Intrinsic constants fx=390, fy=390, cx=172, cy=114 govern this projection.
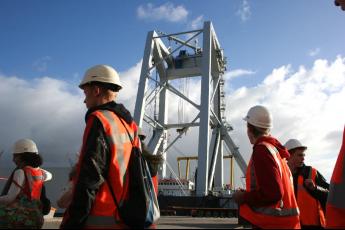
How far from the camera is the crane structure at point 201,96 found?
24.3 m

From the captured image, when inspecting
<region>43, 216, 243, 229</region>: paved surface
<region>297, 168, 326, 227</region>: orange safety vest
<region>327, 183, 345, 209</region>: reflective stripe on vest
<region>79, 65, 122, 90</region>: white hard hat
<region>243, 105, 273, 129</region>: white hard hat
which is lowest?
<region>43, 216, 243, 229</region>: paved surface

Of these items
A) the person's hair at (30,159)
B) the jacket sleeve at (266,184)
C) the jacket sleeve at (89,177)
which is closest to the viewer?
the jacket sleeve at (89,177)

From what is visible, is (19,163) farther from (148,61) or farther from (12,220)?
(148,61)

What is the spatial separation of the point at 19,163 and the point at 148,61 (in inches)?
898

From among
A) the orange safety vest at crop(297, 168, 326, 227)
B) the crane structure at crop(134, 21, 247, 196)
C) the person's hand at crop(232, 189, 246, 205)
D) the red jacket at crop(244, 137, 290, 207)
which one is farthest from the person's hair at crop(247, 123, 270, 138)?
the crane structure at crop(134, 21, 247, 196)

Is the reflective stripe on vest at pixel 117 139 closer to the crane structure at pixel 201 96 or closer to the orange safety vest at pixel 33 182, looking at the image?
the orange safety vest at pixel 33 182

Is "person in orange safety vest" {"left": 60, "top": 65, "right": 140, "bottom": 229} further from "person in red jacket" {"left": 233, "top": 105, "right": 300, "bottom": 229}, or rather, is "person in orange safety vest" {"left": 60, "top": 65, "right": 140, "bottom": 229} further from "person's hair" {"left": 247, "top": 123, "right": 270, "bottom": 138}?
"person's hair" {"left": 247, "top": 123, "right": 270, "bottom": 138}

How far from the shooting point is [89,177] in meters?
2.23

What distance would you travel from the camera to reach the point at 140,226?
235cm

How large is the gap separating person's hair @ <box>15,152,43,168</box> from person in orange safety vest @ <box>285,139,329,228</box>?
310 cm

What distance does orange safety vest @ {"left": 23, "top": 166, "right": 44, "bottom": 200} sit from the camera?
3982 millimetres

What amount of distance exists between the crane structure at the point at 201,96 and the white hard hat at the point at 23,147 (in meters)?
19.0

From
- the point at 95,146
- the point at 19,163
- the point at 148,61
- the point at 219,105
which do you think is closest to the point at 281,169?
the point at 95,146

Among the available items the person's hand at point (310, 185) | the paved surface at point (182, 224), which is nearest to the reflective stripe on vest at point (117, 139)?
the person's hand at point (310, 185)
